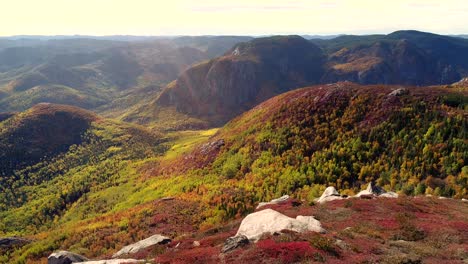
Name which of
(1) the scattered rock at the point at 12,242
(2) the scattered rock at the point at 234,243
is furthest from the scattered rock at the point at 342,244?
(1) the scattered rock at the point at 12,242

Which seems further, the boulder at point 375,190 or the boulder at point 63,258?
the boulder at point 375,190

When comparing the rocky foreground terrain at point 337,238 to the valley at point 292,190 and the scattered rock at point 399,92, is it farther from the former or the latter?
the scattered rock at point 399,92

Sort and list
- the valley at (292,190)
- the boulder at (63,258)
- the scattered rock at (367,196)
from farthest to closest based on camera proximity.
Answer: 1. the scattered rock at (367,196)
2. the boulder at (63,258)
3. the valley at (292,190)

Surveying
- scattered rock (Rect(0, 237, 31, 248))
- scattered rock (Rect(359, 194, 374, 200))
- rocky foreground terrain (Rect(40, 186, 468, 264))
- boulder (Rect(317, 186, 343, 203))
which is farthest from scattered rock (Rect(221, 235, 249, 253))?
scattered rock (Rect(0, 237, 31, 248))

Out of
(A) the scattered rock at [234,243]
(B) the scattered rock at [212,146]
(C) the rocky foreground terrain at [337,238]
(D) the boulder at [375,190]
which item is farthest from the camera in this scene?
(B) the scattered rock at [212,146]

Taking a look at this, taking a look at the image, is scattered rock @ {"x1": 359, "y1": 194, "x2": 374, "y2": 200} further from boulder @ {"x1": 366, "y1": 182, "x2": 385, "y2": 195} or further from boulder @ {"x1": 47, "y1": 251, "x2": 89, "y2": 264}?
boulder @ {"x1": 47, "y1": 251, "x2": 89, "y2": 264}

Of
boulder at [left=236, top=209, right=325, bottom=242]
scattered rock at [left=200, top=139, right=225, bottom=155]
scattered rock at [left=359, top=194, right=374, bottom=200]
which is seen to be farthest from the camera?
scattered rock at [left=200, top=139, right=225, bottom=155]

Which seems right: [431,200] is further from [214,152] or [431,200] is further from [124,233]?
[214,152]

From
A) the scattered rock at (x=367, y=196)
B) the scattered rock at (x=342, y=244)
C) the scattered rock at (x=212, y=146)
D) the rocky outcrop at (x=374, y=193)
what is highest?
the scattered rock at (x=342, y=244)
